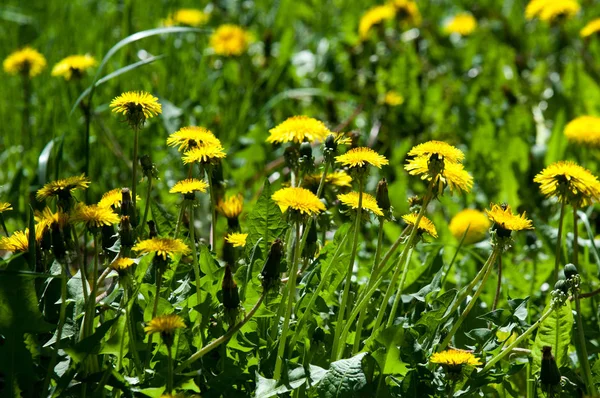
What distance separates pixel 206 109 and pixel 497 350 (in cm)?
211

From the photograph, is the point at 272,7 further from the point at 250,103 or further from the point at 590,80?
the point at 590,80

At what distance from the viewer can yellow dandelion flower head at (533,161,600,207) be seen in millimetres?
1670

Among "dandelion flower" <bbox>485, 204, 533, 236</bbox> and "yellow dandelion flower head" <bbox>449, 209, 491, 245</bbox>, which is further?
"yellow dandelion flower head" <bbox>449, 209, 491, 245</bbox>

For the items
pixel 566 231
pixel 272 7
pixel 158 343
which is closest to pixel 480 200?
pixel 566 231

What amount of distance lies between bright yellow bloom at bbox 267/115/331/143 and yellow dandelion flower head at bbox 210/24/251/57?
1.99m

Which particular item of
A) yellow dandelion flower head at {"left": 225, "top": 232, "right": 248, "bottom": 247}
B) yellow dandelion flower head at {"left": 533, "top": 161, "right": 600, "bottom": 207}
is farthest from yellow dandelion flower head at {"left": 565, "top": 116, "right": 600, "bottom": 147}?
yellow dandelion flower head at {"left": 225, "top": 232, "right": 248, "bottom": 247}

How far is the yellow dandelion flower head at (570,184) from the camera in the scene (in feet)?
5.48

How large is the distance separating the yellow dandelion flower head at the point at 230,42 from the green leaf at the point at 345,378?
2496 mm

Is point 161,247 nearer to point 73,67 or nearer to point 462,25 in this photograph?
point 73,67

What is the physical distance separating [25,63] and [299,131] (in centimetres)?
195

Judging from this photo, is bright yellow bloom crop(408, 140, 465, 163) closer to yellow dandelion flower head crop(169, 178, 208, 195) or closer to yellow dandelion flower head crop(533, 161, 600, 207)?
yellow dandelion flower head crop(533, 161, 600, 207)

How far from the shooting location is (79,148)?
10.9ft

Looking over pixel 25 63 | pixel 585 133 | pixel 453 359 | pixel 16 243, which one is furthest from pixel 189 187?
pixel 25 63

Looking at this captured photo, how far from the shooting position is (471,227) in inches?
105
